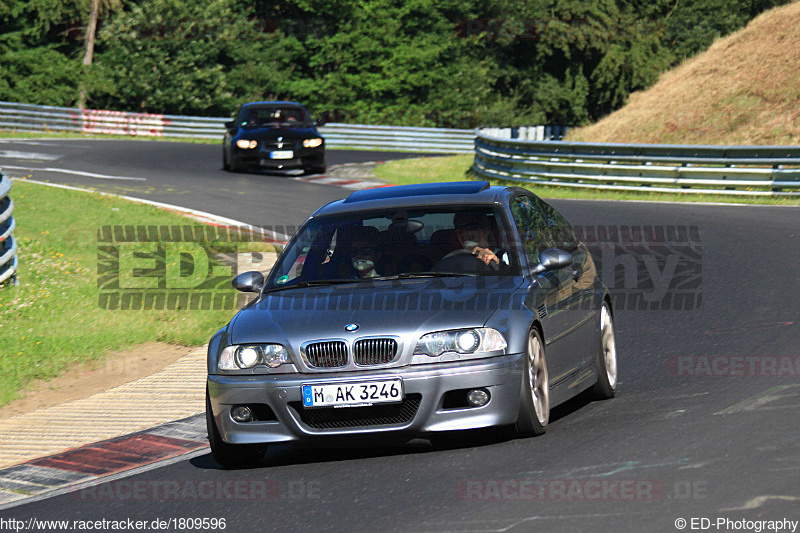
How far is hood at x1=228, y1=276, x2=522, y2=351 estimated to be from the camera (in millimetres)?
6828

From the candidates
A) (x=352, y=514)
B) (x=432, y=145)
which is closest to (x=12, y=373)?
(x=352, y=514)

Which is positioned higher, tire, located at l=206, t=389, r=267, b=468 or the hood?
the hood

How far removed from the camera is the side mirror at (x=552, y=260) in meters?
7.59

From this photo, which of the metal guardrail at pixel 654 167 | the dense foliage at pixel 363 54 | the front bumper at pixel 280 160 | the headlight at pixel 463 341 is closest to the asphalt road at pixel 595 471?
the headlight at pixel 463 341

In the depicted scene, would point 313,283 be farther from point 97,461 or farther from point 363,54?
point 363,54

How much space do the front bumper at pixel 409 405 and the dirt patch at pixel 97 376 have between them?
164 inches

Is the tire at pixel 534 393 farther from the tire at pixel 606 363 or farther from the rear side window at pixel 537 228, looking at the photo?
the tire at pixel 606 363

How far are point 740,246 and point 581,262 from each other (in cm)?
723

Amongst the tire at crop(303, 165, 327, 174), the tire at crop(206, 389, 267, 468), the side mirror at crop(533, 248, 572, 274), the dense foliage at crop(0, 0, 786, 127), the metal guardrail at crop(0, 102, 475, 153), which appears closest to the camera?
the tire at crop(206, 389, 267, 468)

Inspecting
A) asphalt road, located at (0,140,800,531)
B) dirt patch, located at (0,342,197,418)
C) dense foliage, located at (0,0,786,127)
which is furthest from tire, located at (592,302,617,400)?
dense foliage, located at (0,0,786,127)

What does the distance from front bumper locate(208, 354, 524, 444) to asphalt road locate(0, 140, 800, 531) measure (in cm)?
19

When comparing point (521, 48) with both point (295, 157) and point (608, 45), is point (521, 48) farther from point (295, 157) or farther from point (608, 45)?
point (295, 157)

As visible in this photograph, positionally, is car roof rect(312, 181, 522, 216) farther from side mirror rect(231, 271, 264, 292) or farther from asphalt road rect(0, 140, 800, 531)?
asphalt road rect(0, 140, 800, 531)

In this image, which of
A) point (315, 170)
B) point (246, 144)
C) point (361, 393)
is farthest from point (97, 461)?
point (315, 170)
